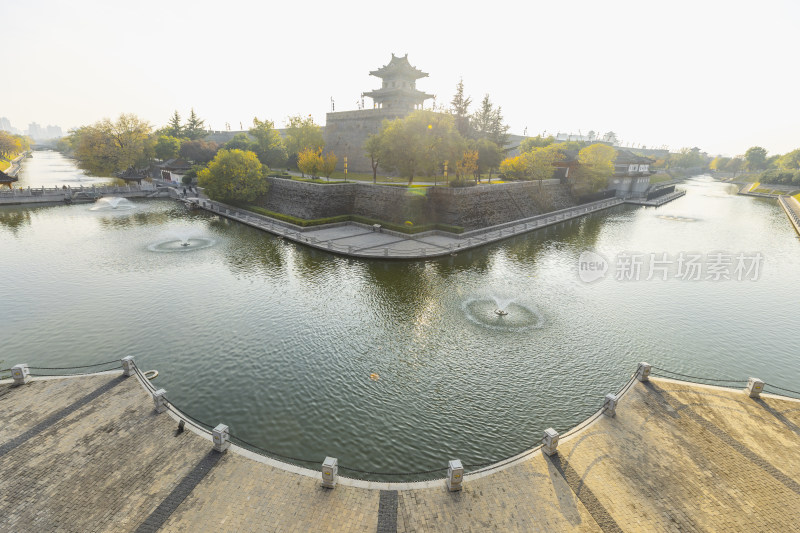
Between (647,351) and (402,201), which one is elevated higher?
(402,201)

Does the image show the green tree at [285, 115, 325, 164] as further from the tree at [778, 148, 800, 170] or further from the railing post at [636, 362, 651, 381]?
the tree at [778, 148, 800, 170]

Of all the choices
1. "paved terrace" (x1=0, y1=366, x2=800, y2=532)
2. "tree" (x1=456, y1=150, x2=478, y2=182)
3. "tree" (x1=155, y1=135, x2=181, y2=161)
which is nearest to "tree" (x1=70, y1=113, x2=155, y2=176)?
"tree" (x1=155, y1=135, x2=181, y2=161)

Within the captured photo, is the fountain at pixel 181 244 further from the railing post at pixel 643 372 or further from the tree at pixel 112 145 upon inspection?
the tree at pixel 112 145

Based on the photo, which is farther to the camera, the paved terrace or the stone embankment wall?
the stone embankment wall

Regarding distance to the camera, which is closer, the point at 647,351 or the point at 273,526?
the point at 273,526

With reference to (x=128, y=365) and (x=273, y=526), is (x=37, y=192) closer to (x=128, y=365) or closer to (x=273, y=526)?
(x=128, y=365)

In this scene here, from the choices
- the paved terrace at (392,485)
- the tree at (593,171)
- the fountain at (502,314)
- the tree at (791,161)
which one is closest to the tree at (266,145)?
the tree at (593,171)

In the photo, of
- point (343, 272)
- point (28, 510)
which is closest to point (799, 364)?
point (343, 272)
